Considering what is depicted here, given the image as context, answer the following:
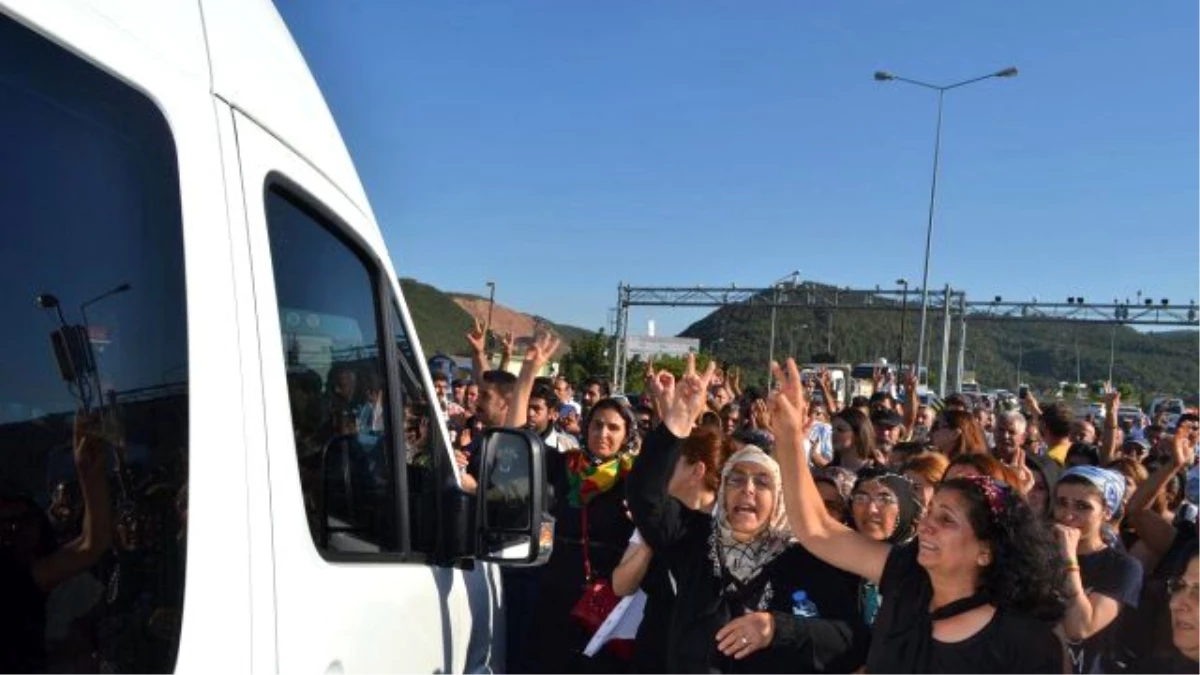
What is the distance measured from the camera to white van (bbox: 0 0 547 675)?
143 centimetres

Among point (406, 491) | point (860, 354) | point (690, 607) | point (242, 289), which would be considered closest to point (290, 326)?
point (242, 289)

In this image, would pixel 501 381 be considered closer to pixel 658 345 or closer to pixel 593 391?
pixel 593 391

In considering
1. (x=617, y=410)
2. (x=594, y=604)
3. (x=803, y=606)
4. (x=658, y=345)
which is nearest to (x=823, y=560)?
(x=803, y=606)

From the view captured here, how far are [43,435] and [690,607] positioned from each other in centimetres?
302

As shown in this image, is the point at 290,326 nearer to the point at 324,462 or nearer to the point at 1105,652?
the point at 324,462

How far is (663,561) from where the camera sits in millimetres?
4473

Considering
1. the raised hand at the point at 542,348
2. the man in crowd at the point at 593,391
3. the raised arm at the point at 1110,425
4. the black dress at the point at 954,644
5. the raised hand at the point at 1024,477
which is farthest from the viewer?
the man in crowd at the point at 593,391

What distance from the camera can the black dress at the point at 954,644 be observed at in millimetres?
3217

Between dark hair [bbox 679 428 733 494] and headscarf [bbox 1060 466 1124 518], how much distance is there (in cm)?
171

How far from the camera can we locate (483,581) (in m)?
3.29

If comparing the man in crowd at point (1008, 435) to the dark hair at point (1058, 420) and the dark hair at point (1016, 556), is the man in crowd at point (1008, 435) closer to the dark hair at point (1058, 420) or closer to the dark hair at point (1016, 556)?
the dark hair at point (1058, 420)

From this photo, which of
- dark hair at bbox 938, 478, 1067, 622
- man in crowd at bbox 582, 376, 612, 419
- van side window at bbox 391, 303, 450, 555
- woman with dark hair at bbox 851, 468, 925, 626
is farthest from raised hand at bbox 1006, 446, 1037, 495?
man in crowd at bbox 582, 376, 612, 419

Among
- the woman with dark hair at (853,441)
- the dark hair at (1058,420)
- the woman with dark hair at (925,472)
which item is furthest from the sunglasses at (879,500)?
the dark hair at (1058,420)

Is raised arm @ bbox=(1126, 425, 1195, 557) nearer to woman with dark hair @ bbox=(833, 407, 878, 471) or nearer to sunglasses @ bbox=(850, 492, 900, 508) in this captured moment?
sunglasses @ bbox=(850, 492, 900, 508)
